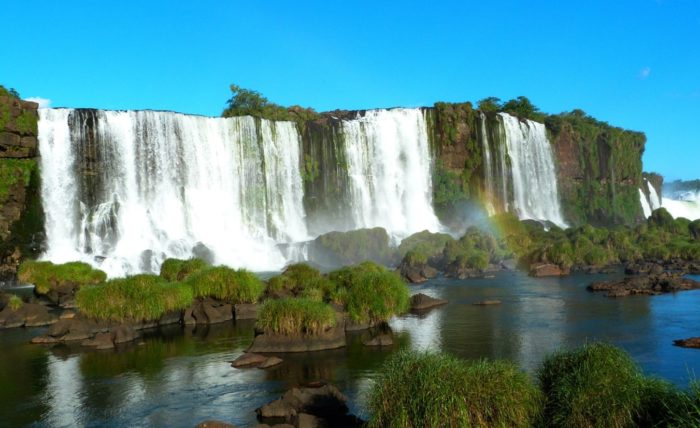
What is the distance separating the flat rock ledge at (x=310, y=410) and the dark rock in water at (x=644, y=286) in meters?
23.2

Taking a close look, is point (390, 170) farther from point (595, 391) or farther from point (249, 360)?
point (595, 391)

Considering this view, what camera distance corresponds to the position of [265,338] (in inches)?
874

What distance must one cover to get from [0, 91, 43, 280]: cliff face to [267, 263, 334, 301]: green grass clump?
2525 centimetres

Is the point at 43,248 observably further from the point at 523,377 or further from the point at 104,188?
Answer: the point at 523,377

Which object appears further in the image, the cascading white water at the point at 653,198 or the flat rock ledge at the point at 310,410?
the cascading white water at the point at 653,198

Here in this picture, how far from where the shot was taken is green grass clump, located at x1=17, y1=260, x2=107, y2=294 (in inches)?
1417

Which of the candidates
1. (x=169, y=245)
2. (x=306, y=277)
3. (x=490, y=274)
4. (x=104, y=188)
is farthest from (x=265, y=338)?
(x=104, y=188)

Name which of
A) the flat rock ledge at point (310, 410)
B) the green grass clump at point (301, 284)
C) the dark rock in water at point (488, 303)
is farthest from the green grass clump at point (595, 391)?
the dark rock in water at point (488, 303)

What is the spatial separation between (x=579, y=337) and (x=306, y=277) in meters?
13.8

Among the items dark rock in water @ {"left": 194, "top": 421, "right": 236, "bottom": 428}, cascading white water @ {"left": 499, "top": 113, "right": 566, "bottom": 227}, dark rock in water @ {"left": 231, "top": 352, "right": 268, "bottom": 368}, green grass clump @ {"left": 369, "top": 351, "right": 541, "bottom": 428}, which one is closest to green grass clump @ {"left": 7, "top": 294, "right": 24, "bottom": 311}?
dark rock in water @ {"left": 231, "top": 352, "right": 268, "bottom": 368}

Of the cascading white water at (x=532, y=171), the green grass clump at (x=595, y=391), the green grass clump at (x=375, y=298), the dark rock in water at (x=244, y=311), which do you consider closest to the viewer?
the green grass clump at (x=595, y=391)

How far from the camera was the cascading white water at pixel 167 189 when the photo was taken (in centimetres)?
5122

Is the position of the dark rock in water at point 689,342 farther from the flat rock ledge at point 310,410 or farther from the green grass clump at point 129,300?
the green grass clump at point 129,300

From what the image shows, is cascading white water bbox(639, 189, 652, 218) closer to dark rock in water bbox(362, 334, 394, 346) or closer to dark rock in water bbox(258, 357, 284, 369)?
dark rock in water bbox(362, 334, 394, 346)
